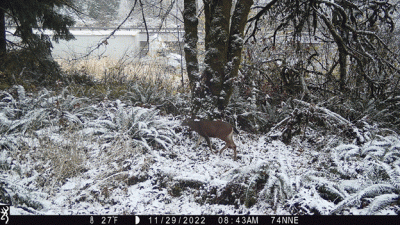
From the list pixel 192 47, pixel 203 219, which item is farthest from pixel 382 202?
pixel 192 47

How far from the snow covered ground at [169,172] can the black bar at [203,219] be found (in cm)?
8

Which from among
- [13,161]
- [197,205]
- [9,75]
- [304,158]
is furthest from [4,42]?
[304,158]

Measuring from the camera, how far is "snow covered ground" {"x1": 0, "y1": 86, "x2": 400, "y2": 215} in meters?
2.35

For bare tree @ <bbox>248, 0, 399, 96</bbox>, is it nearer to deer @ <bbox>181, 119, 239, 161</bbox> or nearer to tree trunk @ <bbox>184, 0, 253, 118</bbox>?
tree trunk @ <bbox>184, 0, 253, 118</bbox>

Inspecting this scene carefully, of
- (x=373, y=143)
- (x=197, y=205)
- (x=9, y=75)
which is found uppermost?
(x=9, y=75)

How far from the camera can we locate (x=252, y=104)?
456 centimetres

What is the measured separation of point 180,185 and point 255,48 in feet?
14.9

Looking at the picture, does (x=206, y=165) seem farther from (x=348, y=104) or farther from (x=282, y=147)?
(x=348, y=104)

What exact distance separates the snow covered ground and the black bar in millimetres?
77

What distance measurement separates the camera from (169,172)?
2916 mm

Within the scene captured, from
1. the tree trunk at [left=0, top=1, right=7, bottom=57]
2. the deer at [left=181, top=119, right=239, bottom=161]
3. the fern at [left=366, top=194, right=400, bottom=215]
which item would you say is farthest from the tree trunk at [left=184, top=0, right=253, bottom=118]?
the tree trunk at [left=0, top=1, right=7, bottom=57]

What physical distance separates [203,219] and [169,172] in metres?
0.81
